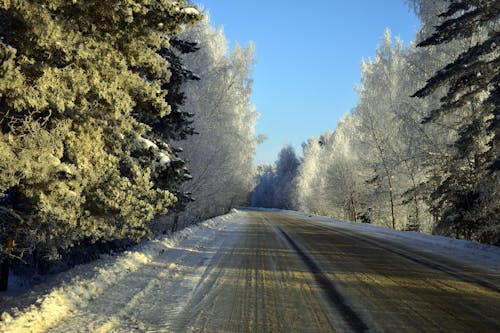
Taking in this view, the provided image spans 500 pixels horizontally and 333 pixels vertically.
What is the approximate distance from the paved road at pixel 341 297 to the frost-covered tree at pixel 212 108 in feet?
29.5

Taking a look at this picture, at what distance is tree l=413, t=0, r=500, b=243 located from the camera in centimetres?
1026

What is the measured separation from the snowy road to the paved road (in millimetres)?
12

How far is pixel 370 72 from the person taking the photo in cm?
2742

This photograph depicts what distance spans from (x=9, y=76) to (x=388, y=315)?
5.64 meters

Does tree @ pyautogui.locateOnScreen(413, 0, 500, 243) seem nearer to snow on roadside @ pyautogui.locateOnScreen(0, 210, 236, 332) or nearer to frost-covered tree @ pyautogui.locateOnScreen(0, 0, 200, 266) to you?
frost-covered tree @ pyautogui.locateOnScreen(0, 0, 200, 266)

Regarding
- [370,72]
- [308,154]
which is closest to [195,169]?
[370,72]

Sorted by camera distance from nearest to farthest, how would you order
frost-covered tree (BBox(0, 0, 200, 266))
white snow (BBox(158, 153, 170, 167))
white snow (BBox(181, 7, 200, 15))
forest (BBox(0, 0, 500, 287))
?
1. frost-covered tree (BBox(0, 0, 200, 266))
2. forest (BBox(0, 0, 500, 287))
3. white snow (BBox(181, 7, 200, 15))
4. white snow (BBox(158, 153, 170, 167))

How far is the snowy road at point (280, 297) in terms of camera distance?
12.6 ft

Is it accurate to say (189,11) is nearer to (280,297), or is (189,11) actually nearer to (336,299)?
(280,297)

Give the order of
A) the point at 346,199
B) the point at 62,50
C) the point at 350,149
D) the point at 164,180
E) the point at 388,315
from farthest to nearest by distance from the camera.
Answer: the point at 350,149
the point at 346,199
the point at 164,180
the point at 62,50
the point at 388,315

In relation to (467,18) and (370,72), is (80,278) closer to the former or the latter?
(467,18)

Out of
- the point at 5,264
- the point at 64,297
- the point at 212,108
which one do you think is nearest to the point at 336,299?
the point at 64,297

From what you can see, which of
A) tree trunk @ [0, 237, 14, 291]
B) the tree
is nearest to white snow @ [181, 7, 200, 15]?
tree trunk @ [0, 237, 14, 291]

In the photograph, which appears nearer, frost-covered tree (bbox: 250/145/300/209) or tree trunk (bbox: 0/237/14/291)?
tree trunk (bbox: 0/237/14/291)
